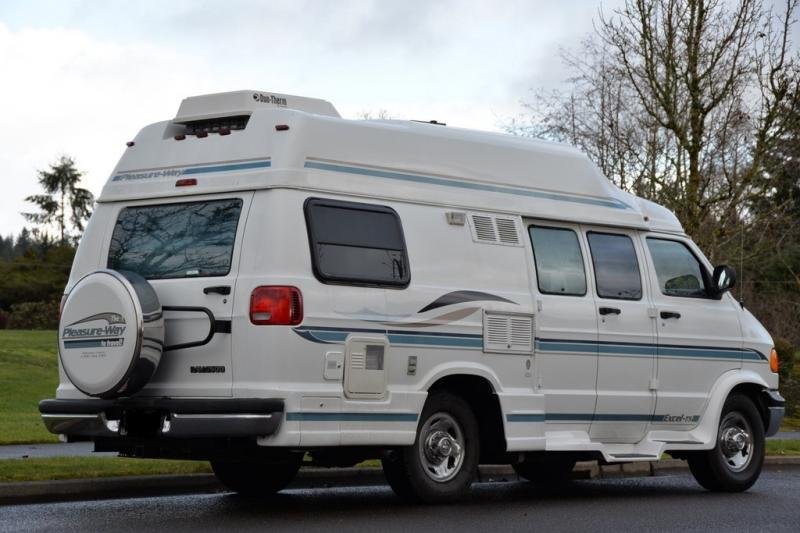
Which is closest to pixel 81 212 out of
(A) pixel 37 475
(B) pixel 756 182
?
(B) pixel 756 182

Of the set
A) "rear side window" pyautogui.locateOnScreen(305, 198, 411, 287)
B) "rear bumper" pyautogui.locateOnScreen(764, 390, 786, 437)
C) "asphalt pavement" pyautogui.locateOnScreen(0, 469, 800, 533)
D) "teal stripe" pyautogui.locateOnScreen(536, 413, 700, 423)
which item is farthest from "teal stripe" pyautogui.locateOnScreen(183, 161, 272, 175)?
"rear bumper" pyautogui.locateOnScreen(764, 390, 786, 437)

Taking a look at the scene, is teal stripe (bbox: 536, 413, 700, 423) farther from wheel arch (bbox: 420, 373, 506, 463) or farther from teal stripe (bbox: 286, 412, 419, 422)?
teal stripe (bbox: 286, 412, 419, 422)

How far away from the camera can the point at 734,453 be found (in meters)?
13.1

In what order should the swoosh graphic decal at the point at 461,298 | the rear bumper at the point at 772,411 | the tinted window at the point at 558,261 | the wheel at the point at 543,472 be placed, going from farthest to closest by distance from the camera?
1. the wheel at the point at 543,472
2. the rear bumper at the point at 772,411
3. the tinted window at the point at 558,261
4. the swoosh graphic decal at the point at 461,298

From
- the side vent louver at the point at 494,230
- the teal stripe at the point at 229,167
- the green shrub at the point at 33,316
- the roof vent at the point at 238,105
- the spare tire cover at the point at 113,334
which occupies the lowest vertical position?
the spare tire cover at the point at 113,334

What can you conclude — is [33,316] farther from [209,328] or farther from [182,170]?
[209,328]

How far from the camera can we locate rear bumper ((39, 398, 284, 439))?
369 inches

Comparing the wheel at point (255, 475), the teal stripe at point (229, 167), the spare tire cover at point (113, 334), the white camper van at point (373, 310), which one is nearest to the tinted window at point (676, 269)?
the white camper van at point (373, 310)

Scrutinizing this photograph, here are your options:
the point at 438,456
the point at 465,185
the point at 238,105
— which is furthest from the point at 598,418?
the point at 238,105

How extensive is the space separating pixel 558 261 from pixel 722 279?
202cm

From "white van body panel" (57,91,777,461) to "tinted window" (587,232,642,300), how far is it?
81 millimetres

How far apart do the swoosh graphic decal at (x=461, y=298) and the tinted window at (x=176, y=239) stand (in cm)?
158

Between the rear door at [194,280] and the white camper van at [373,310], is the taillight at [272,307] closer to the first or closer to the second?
the white camper van at [373,310]

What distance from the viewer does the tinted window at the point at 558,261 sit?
11641 millimetres
